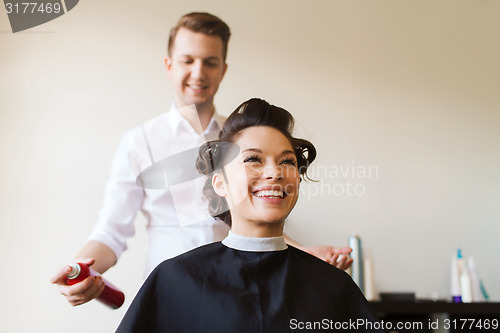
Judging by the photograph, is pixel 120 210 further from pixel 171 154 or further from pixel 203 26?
pixel 203 26

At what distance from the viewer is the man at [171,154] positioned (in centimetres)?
167

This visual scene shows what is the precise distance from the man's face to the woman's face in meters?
0.54

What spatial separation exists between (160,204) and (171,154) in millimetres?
195

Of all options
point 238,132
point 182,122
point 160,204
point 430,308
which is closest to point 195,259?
point 238,132

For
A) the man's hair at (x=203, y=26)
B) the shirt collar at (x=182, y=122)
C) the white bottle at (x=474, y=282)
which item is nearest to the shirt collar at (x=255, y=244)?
the shirt collar at (x=182, y=122)

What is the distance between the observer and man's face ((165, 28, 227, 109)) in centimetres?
174

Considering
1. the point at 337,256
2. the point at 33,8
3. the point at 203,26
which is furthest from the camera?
the point at 33,8

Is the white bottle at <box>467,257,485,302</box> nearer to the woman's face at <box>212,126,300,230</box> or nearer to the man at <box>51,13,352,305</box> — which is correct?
the man at <box>51,13,352,305</box>

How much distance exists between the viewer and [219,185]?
1317mm

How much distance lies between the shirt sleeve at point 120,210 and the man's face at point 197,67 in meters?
0.36

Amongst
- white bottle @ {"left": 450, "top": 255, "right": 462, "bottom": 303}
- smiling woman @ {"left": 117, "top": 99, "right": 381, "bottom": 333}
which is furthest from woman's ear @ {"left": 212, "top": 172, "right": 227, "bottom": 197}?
white bottle @ {"left": 450, "top": 255, "right": 462, "bottom": 303}

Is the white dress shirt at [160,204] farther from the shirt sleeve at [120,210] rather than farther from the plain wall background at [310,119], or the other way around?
the plain wall background at [310,119]

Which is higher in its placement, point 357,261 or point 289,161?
point 289,161

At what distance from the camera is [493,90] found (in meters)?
2.53
